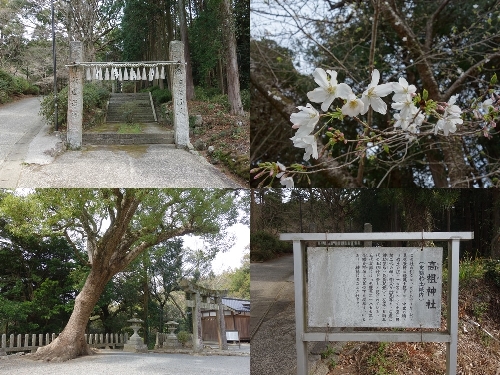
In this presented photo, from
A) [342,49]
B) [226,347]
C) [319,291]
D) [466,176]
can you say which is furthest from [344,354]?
[342,49]

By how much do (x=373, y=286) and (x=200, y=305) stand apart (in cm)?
107

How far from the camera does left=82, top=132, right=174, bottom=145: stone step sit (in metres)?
2.63

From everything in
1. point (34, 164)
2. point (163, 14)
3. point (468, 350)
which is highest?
point (163, 14)

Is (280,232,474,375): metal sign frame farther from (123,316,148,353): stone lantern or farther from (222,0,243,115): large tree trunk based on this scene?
(222,0,243,115): large tree trunk

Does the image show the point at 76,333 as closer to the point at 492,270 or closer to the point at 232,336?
the point at 232,336

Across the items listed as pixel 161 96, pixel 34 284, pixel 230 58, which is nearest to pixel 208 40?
pixel 230 58

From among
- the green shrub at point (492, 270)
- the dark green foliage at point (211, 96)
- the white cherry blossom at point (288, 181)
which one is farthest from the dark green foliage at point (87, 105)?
the green shrub at point (492, 270)

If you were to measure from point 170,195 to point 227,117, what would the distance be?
0.60 metres

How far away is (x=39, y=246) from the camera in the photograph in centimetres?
250

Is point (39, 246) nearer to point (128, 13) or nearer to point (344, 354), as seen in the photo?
point (128, 13)

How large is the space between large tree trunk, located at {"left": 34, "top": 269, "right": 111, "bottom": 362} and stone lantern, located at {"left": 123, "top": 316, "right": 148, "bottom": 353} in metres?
0.22

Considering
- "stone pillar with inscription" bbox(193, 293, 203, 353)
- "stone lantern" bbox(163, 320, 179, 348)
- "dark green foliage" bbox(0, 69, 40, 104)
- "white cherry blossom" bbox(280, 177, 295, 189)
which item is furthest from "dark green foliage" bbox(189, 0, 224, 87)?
"white cherry blossom" bbox(280, 177, 295, 189)

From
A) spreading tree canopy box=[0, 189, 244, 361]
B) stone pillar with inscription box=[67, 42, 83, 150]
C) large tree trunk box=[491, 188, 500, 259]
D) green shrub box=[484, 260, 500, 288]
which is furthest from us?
green shrub box=[484, 260, 500, 288]

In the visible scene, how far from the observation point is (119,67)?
258cm
